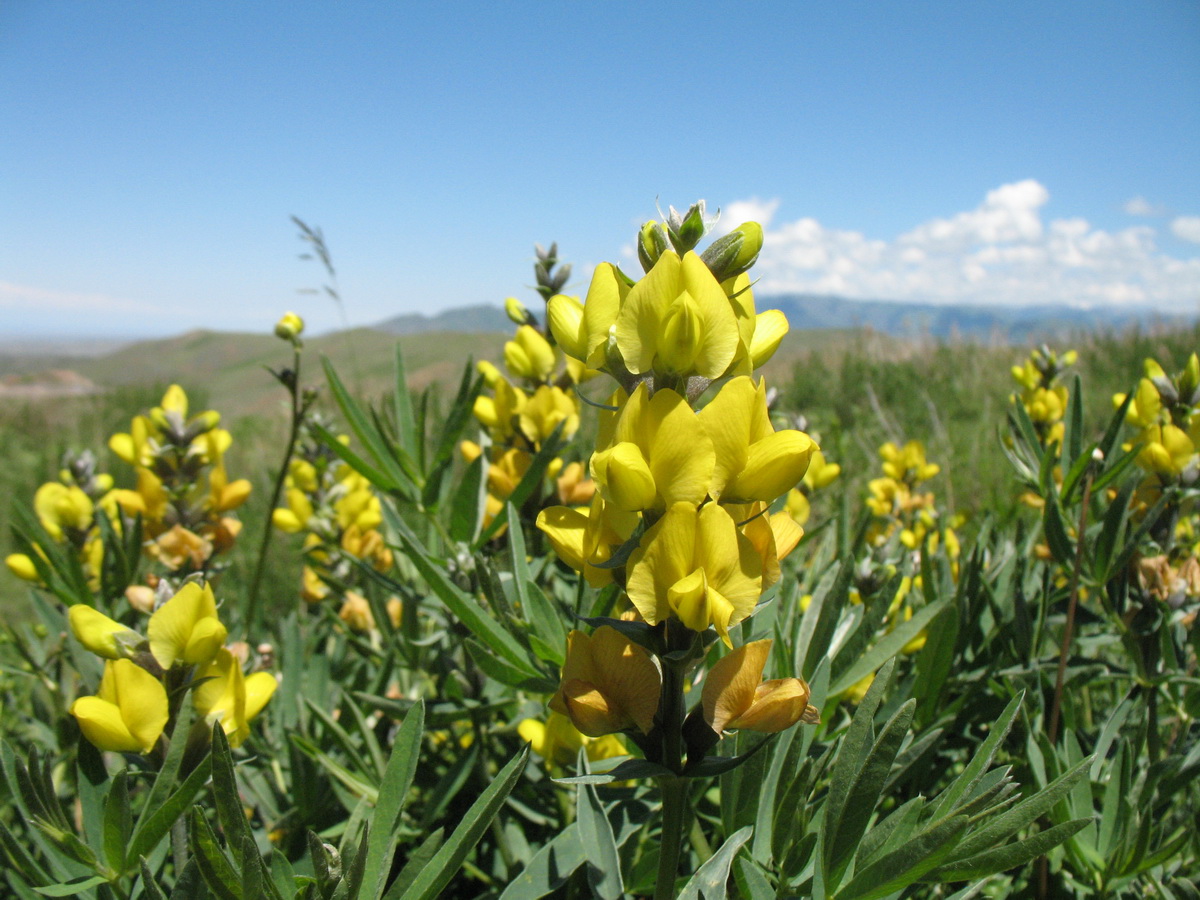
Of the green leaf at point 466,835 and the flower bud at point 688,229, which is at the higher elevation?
the flower bud at point 688,229

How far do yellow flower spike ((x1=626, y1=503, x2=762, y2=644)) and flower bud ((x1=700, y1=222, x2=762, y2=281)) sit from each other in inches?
7.7

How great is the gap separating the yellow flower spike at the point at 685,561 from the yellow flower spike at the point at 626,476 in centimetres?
2

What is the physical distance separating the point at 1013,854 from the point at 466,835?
14.9 inches

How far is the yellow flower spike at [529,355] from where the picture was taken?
117 cm

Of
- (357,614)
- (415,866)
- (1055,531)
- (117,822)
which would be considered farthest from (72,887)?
(1055,531)

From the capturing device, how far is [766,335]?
628 mm

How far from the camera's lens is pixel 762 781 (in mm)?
693

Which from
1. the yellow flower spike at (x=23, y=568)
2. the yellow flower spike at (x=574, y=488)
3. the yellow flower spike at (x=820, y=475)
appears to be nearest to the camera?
the yellow flower spike at (x=574, y=488)

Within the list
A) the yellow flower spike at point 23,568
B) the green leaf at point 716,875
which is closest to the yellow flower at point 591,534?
the green leaf at point 716,875

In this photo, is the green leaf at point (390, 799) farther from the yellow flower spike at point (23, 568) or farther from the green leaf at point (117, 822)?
the yellow flower spike at point (23, 568)

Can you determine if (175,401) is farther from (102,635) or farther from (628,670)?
(628,670)

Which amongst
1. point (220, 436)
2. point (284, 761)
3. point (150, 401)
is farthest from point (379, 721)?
point (150, 401)

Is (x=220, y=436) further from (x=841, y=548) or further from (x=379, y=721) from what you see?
(x=841, y=548)

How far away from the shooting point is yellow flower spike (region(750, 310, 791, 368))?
61 centimetres
